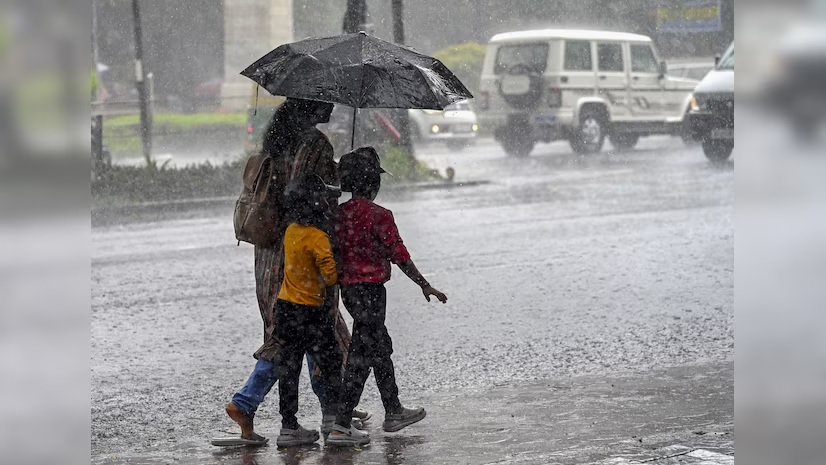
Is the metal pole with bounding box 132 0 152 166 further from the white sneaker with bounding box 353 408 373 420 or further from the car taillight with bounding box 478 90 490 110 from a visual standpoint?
the white sneaker with bounding box 353 408 373 420

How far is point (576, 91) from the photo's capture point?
18516 millimetres

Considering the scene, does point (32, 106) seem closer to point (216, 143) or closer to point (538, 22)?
point (216, 143)

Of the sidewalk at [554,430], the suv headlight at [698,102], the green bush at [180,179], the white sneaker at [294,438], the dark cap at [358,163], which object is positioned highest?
the suv headlight at [698,102]

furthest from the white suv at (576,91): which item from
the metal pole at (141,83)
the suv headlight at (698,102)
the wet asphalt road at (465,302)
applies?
the metal pole at (141,83)

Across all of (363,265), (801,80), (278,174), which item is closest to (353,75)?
(278,174)

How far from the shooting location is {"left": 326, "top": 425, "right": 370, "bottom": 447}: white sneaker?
5145mm

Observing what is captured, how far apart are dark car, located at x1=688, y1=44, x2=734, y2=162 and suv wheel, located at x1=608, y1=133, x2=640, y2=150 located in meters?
1.05

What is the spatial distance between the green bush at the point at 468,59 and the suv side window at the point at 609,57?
6.66 feet

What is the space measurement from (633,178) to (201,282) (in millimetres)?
8743

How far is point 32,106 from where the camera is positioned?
255cm

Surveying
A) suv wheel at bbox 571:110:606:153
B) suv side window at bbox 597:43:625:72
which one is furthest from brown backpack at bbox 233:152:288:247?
suv side window at bbox 597:43:625:72

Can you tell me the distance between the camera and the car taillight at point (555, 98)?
18469 mm

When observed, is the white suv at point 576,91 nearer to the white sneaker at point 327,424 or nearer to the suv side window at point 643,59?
the suv side window at point 643,59

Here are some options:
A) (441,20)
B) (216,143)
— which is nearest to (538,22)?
(441,20)
